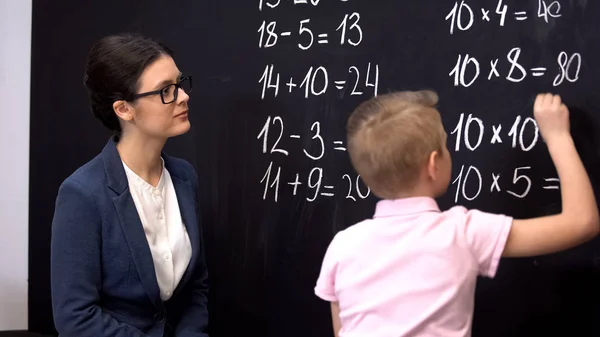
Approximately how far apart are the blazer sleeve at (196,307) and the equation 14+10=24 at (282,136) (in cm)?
23

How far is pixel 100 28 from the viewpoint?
2.21 m

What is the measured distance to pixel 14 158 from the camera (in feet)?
8.03

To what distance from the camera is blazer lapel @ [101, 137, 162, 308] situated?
163 centimetres

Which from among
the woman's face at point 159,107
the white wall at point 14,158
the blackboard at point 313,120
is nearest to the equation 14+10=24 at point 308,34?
the blackboard at point 313,120

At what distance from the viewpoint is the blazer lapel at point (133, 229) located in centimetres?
163

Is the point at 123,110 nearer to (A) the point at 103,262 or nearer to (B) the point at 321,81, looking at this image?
(A) the point at 103,262

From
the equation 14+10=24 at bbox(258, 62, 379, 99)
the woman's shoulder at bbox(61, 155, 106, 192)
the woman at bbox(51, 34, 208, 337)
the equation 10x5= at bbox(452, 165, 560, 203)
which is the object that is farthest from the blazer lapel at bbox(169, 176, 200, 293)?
the equation 10x5= at bbox(452, 165, 560, 203)

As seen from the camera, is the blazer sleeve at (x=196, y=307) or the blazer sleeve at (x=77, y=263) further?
A: the blazer sleeve at (x=196, y=307)

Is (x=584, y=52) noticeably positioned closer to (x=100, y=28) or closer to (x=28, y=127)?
(x=100, y=28)

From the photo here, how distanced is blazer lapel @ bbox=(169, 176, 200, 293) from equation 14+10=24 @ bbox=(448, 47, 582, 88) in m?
0.76

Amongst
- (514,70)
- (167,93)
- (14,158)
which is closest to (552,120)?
(514,70)

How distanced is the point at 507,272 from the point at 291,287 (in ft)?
2.04

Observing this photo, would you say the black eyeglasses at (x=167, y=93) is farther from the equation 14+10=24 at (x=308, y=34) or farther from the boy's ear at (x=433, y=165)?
the boy's ear at (x=433, y=165)

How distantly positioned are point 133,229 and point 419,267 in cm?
76
